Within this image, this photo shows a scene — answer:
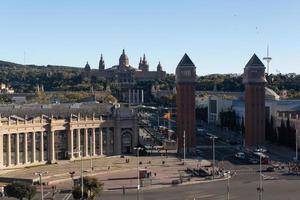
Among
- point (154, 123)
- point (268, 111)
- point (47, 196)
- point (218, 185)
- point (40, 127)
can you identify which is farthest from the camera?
point (154, 123)

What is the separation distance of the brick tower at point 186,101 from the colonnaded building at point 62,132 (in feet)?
35.5

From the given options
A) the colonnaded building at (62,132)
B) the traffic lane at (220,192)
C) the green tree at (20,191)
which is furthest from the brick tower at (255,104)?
the green tree at (20,191)

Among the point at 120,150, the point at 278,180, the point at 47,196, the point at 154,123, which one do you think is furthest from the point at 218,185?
the point at 154,123

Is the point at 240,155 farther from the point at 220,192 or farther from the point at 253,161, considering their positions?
the point at 220,192

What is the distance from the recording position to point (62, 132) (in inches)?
3996

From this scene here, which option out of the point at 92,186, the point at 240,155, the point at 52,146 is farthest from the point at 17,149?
the point at 240,155

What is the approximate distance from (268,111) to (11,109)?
203 feet

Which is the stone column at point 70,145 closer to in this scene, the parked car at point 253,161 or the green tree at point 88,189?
the parked car at point 253,161

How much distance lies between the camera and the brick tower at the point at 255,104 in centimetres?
11912

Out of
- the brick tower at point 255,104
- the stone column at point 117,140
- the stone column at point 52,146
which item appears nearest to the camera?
the stone column at point 52,146

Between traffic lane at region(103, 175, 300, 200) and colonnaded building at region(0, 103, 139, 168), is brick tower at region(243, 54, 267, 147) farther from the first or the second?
traffic lane at region(103, 175, 300, 200)

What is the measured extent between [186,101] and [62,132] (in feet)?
86.7

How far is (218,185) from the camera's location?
7725 centimetres

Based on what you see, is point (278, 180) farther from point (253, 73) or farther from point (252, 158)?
point (253, 73)
